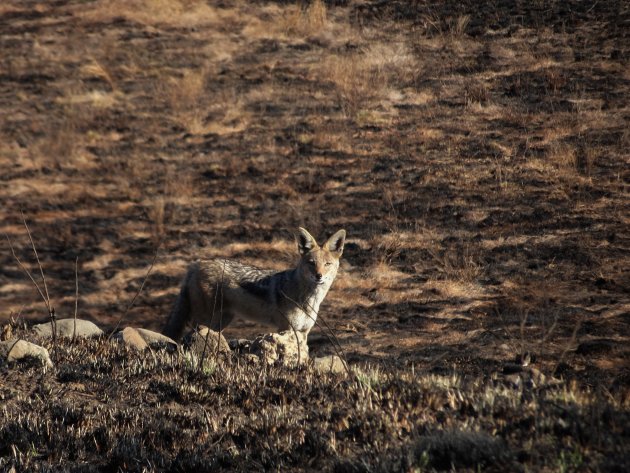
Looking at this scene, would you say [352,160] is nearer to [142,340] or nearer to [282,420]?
[142,340]

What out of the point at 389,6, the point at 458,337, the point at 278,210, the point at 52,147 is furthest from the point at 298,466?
the point at 389,6

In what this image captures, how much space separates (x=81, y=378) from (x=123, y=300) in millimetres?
8013

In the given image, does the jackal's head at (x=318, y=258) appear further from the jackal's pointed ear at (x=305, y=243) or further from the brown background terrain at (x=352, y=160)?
the brown background terrain at (x=352, y=160)

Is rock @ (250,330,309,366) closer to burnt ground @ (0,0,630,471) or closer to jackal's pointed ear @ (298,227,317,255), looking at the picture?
burnt ground @ (0,0,630,471)

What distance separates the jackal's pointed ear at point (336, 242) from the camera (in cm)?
1144

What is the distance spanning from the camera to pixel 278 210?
18.1 m

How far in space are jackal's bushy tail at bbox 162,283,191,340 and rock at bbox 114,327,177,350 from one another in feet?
4.37

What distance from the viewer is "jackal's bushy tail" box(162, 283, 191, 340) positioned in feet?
37.8

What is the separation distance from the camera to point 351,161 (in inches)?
766

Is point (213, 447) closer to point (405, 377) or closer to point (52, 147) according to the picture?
point (405, 377)

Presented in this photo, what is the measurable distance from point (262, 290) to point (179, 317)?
4.29 feet

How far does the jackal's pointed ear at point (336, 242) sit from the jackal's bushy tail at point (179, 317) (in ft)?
6.90

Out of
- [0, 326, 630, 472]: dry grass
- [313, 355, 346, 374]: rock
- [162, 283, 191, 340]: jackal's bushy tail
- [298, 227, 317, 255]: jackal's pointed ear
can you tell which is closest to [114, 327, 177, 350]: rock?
[0, 326, 630, 472]: dry grass

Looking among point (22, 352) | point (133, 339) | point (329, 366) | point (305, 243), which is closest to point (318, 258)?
point (305, 243)
